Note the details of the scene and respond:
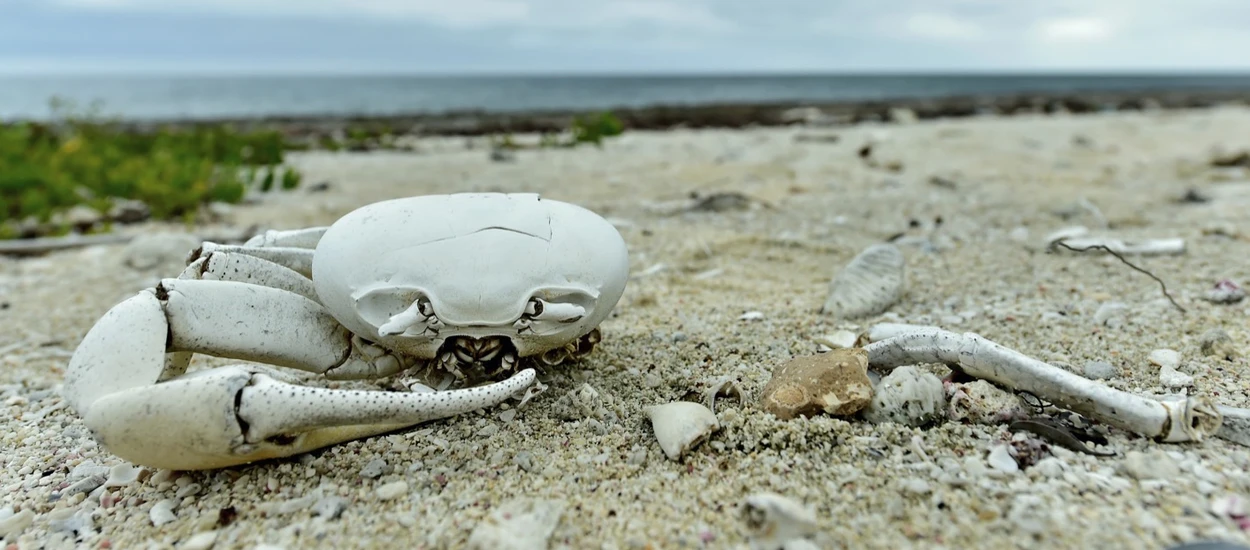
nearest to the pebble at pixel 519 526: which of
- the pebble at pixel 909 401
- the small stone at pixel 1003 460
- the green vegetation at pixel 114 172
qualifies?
the pebble at pixel 909 401

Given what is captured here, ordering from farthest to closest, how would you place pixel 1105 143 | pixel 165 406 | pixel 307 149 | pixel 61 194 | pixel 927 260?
1. pixel 307 149
2. pixel 1105 143
3. pixel 61 194
4. pixel 927 260
5. pixel 165 406

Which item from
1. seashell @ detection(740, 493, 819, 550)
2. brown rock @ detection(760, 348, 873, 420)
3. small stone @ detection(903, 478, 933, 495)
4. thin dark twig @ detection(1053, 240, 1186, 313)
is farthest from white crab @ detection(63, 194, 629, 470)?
thin dark twig @ detection(1053, 240, 1186, 313)

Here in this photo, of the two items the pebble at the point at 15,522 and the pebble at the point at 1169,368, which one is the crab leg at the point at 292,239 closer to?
the pebble at the point at 15,522

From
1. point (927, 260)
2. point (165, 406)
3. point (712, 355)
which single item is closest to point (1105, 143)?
point (927, 260)

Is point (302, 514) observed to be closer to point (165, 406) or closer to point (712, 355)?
point (165, 406)

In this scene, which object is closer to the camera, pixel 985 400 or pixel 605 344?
pixel 985 400

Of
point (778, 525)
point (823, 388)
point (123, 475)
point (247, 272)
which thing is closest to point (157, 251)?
point (247, 272)
